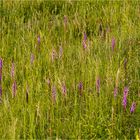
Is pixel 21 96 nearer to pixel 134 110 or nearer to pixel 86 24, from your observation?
pixel 134 110

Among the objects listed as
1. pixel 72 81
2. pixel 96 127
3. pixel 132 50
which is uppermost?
pixel 132 50

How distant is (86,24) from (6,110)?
2705 mm

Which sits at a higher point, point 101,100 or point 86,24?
point 86,24

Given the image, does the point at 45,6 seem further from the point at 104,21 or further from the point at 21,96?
the point at 21,96

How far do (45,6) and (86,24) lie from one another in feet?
3.30

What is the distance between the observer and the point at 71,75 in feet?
11.9

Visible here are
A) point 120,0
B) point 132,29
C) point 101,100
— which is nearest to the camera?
point 101,100

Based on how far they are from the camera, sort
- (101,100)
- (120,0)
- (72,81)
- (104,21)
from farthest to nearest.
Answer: (120,0) < (104,21) < (72,81) < (101,100)

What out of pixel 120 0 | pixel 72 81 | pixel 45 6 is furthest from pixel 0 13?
pixel 72 81

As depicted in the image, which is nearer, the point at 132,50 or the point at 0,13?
the point at 132,50

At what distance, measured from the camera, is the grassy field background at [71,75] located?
9.82ft

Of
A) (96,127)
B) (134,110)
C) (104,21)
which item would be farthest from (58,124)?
(104,21)

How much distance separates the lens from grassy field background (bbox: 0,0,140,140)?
299 centimetres

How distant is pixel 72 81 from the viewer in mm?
3561
